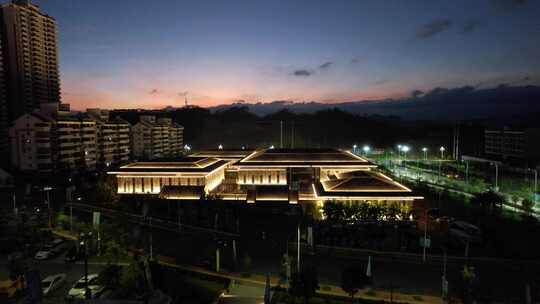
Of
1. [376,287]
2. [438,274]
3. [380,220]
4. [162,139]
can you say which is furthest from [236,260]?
[162,139]

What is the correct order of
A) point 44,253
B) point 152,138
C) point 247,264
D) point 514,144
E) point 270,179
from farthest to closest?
point 152,138 < point 514,144 < point 270,179 < point 44,253 < point 247,264

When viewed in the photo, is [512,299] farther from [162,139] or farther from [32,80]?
[32,80]

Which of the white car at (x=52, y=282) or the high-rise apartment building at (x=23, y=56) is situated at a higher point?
the high-rise apartment building at (x=23, y=56)

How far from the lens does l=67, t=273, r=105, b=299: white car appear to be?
14.4 meters

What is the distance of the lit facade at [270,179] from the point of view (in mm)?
27164

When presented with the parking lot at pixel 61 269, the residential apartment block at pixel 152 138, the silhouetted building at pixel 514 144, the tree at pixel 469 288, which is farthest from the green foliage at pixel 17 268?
the silhouetted building at pixel 514 144

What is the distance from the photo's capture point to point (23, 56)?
58688mm

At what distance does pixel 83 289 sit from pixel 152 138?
158 feet

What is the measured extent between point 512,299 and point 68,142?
4406 cm

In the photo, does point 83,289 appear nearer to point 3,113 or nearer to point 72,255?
point 72,255

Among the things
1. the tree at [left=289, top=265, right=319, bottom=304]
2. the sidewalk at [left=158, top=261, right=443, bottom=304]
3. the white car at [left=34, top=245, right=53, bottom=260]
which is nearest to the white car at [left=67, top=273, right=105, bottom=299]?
the white car at [left=34, top=245, right=53, bottom=260]

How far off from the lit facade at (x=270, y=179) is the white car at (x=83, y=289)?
15.7 metres

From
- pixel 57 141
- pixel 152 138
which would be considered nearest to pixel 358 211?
pixel 57 141

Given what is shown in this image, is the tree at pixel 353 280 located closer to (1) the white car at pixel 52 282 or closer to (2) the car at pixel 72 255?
(1) the white car at pixel 52 282
